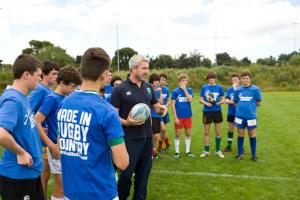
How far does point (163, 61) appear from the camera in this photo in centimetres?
7631

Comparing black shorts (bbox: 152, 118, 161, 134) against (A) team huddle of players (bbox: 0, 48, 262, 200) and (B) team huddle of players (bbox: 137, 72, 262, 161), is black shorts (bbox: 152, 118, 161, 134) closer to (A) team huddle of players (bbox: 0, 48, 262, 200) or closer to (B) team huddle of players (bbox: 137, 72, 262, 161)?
(B) team huddle of players (bbox: 137, 72, 262, 161)

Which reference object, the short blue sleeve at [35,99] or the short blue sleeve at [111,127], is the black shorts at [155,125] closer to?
the short blue sleeve at [35,99]

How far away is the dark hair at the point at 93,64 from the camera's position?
2.62 m

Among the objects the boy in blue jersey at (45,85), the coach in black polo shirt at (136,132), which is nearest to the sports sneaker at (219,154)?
the coach in black polo shirt at (136,132)

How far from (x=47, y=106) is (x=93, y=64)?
6.26ft

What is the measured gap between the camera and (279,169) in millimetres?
7453

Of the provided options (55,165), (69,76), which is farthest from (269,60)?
(55,165)

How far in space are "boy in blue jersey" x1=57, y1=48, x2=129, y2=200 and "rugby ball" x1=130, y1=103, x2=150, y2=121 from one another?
174 cm

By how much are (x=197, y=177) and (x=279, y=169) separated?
81.9 inches

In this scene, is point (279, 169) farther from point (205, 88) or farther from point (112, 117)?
point (112, 117)

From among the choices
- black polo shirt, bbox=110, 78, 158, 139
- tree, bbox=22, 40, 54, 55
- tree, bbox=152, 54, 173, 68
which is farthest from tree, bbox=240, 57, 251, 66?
black polo shirt, bbox=110, 78, 158, 139

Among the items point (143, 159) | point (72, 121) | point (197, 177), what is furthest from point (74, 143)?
point (197, 177)

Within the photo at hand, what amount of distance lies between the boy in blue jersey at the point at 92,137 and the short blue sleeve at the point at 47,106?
1.59 meters

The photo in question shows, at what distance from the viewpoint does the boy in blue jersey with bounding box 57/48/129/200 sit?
2547mm
